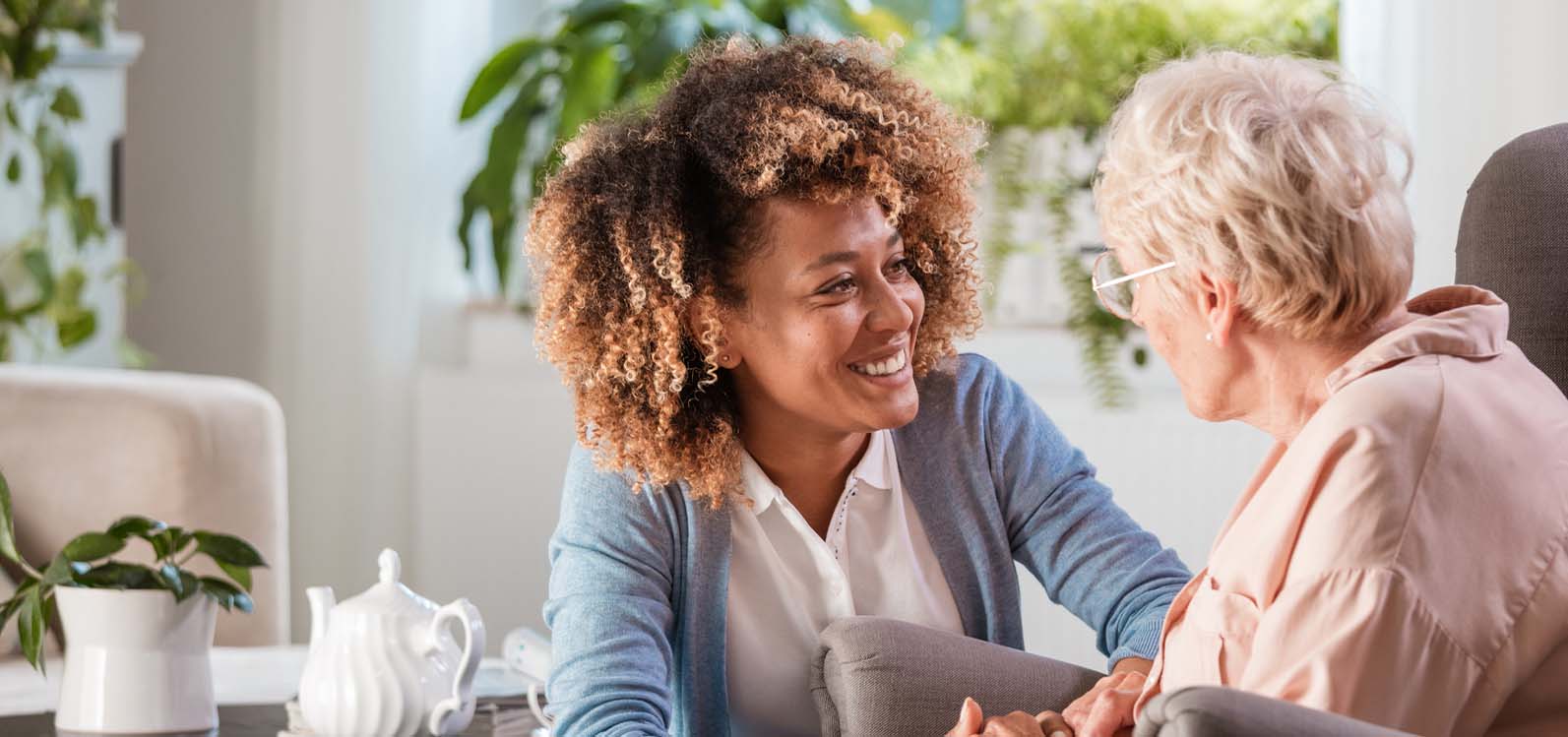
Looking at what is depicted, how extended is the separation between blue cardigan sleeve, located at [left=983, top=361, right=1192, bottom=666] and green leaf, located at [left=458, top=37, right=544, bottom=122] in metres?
1.69

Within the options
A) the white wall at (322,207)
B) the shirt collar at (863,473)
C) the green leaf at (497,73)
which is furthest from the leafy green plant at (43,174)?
the shirt collar at (863,473)

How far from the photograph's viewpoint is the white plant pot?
1.63m

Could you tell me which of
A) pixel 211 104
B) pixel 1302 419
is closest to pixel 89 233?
pixel 211 104

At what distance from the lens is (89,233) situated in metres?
3.16

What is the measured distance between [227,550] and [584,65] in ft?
5.32

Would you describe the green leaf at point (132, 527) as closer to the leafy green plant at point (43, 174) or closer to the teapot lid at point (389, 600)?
the teapot lid at point (389, 600)

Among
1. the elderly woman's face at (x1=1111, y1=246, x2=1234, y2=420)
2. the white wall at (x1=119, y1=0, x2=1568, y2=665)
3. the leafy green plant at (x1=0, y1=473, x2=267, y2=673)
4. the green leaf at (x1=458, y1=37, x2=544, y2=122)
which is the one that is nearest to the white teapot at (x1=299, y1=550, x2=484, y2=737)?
the leafy green plant at (x1=0, y1=473, x2=267, y2=673)

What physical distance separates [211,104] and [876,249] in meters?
2.38

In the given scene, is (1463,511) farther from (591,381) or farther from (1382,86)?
(1382,86)

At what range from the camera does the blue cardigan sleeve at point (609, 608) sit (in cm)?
151

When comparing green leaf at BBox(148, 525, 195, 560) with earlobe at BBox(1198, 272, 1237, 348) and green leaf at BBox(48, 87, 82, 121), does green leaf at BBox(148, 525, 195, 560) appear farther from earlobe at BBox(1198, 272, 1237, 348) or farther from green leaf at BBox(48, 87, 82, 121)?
green leaf at BBox(48, 87, 82, 121)

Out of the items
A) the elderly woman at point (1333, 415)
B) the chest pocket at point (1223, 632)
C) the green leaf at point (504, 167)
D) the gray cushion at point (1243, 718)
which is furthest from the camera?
the green leaf at point (504, 167)

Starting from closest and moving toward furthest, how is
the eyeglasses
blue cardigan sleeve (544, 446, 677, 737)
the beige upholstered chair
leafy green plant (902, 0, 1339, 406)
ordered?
the eyeglasses, blue cardigan sleeve (544, 446, 677, 737), the beige upholstered chair, leafy green plant (902, 0, 1339, 406)

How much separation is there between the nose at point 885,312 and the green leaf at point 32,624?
851mm
